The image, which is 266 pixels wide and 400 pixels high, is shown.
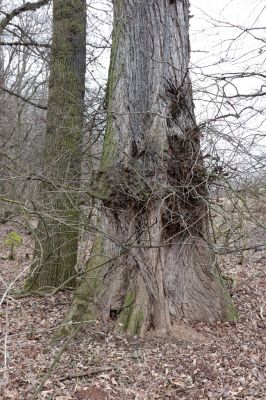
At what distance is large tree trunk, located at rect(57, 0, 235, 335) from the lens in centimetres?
541

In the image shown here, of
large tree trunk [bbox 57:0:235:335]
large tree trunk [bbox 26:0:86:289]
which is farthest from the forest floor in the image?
large tree trunk [bbox 26:0:86:289]

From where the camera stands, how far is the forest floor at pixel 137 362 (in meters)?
4.12

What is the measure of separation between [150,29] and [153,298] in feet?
10.8

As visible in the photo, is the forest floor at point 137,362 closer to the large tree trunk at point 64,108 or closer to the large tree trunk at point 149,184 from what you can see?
the large tree trunk at point 149,184

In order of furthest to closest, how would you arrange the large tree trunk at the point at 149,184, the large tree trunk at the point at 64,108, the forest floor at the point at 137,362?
the large tree trunk at the point at 64,108, the large tree trunk at the point at 149,184, the forest floor at the point at 137,362

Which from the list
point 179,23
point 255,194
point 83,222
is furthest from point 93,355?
point 179,23

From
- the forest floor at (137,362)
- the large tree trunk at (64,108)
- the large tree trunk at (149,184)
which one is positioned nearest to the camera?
the forest floor at (137,362)

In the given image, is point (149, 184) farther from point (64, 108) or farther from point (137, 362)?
point (64, 108)

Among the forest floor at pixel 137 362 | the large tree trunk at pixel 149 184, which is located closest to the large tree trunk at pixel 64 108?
the forest floor at pixel 137 362

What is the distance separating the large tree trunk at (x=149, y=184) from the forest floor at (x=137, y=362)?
12.0 inches

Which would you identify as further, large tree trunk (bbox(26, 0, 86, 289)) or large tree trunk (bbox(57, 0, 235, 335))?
large tree trunk (bbox(26, 0, 86, 289))

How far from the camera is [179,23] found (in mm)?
5723

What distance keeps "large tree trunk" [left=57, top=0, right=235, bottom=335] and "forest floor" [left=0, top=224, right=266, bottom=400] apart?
1.00ft

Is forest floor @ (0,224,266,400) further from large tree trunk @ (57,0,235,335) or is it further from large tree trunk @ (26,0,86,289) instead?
large tree trunk @ (26,0,86,289)
